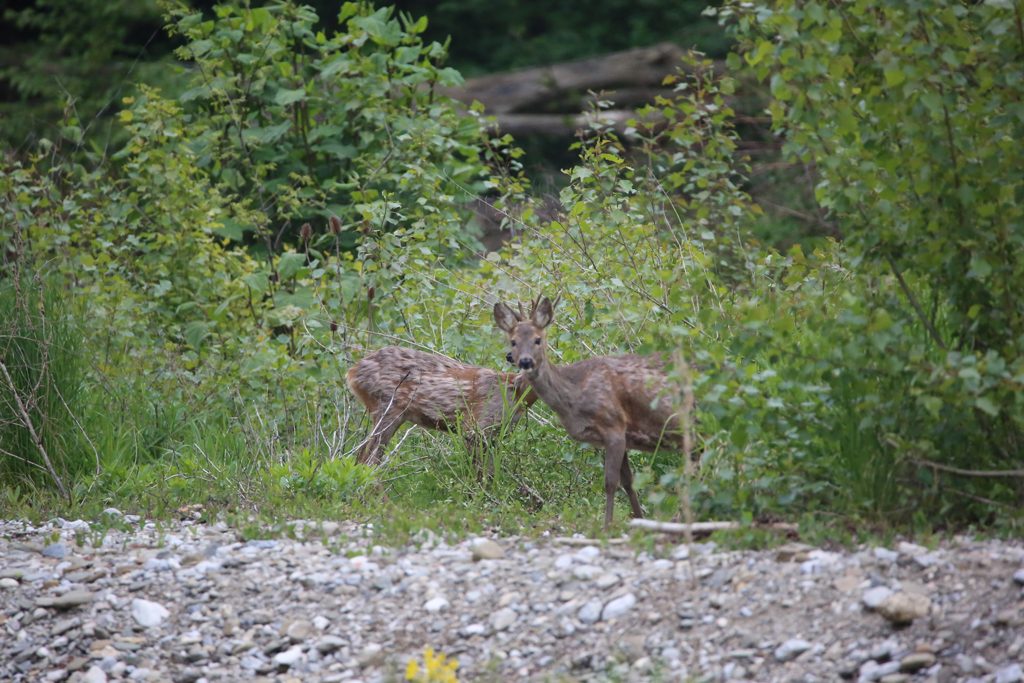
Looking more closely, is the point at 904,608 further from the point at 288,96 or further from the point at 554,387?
the point at 288,96

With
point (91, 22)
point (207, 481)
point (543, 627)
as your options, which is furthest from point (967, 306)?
point (91, 22)

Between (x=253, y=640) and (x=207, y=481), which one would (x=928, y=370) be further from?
(x=207, y=481)

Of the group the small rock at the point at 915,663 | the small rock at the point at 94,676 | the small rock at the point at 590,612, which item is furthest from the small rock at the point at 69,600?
the small rock at the point at 915,663

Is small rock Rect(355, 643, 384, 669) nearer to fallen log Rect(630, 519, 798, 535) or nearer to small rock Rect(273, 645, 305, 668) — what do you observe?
small rock Rect(273, 645, 305, 668)

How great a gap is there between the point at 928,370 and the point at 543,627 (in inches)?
66.3

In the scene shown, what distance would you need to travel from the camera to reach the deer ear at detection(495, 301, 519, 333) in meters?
7.53

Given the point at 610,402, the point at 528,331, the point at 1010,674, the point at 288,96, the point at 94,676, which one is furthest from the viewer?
the point at 288,96

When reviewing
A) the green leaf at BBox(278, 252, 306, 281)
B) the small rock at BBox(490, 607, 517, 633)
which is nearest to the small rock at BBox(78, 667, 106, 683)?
the small rock at BBox(490, 607, 517, 633)

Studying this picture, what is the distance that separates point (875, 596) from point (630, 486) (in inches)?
104

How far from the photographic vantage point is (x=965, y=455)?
5.35 meters

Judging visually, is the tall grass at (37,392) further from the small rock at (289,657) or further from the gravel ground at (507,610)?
the small rock at (289,657)

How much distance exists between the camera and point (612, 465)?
6.85 m

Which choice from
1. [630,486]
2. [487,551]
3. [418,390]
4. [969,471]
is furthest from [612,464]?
[969,471]

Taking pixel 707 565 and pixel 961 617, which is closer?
pixel 961 617
